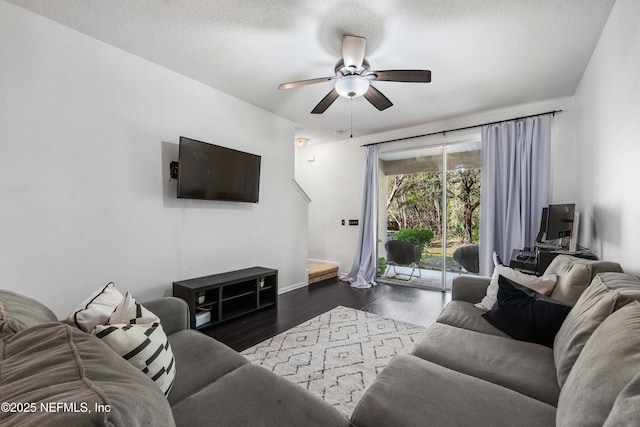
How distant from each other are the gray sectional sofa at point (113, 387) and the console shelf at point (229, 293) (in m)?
1.35

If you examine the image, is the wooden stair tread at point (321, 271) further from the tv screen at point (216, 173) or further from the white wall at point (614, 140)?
the white wall at point (614, 140)

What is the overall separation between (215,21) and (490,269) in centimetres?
415

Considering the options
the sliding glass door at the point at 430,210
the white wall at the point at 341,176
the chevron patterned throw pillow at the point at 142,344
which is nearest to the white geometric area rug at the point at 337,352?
the chevron patterned throw pillow at the point at 142,344

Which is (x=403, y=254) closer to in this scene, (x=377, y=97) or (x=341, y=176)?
(x=341, y=176)

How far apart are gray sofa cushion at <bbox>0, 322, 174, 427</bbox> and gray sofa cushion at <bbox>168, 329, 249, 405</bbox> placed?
0.58 meters

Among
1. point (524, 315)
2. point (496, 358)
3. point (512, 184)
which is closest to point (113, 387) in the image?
point (496, 358)

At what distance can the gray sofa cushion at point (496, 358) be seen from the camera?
3.83 feet

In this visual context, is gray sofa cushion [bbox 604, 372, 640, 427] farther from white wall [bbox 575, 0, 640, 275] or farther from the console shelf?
the console shelf

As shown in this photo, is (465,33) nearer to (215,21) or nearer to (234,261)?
(215,21)

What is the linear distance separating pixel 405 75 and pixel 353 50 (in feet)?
1.60

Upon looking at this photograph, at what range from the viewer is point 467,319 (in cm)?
185

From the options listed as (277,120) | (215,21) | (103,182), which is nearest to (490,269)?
(277,120)

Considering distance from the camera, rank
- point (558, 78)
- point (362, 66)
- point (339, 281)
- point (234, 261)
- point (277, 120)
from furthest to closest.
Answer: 1. point (339, 281)
2. point (277, 120)
3. point (234, 261)
4. point (558, 78)
5. point (362, 66)

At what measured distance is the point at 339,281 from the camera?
16.1 ft
